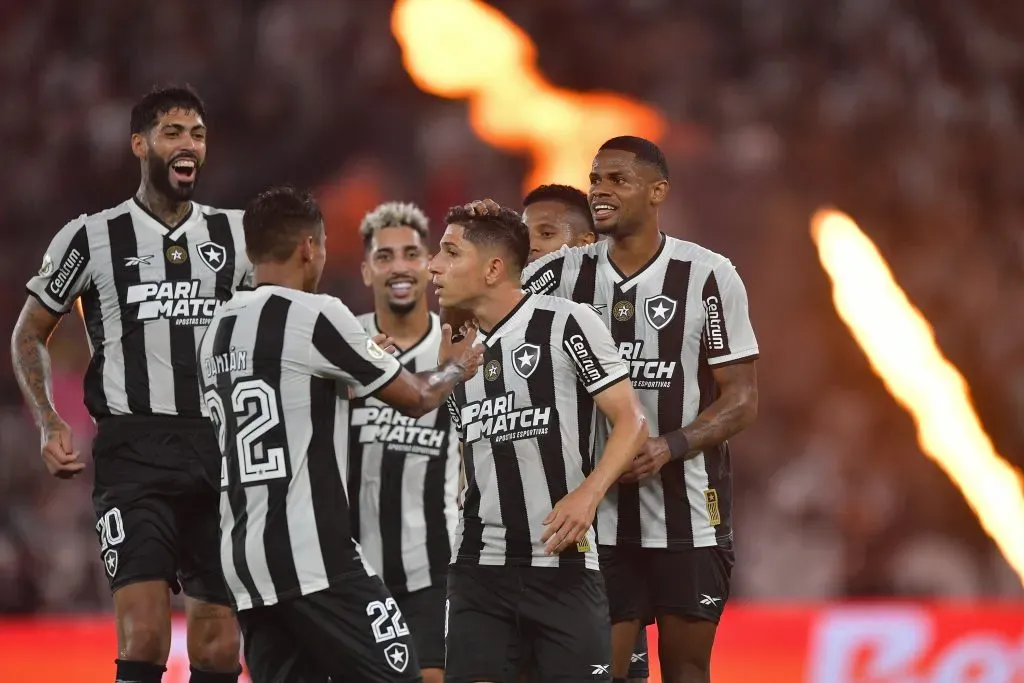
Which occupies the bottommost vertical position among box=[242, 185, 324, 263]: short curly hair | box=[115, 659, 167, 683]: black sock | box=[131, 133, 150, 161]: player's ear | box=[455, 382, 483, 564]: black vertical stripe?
box=[115, 659, 167, 683]: black sock

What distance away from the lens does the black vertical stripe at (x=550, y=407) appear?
12.6 feet

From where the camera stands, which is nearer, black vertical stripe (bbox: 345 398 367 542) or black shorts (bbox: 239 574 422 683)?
black shorts (bbox: 239 574 422 683)

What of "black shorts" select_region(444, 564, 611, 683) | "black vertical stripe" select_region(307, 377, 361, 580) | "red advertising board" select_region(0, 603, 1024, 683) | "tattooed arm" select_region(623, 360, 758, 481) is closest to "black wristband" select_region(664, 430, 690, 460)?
"tattooed arm" select_region(623, 360, 758, 481)

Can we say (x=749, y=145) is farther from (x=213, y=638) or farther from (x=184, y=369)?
(x=213, y=638)

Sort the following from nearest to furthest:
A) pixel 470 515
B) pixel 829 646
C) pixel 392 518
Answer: pixel 470 515 < pixel 392 518 < pixel 829 646

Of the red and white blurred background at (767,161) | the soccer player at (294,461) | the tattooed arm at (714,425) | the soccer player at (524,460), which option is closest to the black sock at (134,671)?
the soccer player at (294,461)

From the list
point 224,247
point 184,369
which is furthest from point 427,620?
point 224,247

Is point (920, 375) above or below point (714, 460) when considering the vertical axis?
above

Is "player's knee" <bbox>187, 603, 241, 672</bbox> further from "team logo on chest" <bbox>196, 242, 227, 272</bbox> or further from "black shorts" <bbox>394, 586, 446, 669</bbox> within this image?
"team logo on chest" <bbox>196, 242, 227, 272</bbox>

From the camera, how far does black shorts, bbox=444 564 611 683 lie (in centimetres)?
376

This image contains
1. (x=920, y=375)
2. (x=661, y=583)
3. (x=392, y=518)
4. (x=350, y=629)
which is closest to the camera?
(x=350, y=629)

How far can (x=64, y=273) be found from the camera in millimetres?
4602

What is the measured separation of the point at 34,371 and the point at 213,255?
2.37 feet

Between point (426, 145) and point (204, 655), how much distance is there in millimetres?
7079
